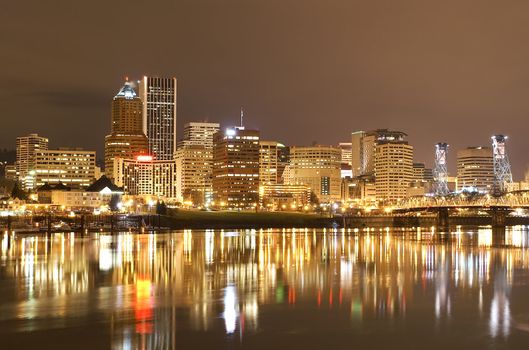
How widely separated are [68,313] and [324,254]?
103 feet

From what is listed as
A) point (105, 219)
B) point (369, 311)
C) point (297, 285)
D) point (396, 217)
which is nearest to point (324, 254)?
point (297, 285)

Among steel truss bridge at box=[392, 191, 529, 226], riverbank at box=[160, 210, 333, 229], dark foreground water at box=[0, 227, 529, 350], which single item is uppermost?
steel truss bridge at box=[392, 191, 529, 226]

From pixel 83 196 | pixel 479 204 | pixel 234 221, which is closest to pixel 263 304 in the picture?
pixel 479 204

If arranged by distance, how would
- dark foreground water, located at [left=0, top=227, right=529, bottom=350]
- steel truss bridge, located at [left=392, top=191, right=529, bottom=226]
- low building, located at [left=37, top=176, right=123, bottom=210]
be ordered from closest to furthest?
dark foreground water, located at [left=0, top=227, right=529, bottom=350] < steel truss bridge, located at [left=392, top=191, right=529, bottom=226] < low building, located at [left=37, top=176, right=123, bottom=210]

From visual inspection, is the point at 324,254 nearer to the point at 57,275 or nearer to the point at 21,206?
the point at 57,275

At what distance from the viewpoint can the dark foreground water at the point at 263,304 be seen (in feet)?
68.7

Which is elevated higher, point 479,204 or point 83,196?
point 83,196

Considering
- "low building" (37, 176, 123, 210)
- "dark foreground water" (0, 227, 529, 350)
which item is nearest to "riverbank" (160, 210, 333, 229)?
"low building" (37, 176, 123, 210)

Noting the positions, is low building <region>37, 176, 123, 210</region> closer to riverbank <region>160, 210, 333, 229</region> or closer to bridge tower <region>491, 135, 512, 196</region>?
riverbank <region>160, 210, 333, 229</region>

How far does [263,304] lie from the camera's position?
27.1 meters

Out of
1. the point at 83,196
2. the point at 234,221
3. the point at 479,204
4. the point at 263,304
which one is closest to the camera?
the point at 263,304

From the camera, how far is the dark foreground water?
2094 centimetres

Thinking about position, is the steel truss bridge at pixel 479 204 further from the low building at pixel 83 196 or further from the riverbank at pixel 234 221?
the low building at pixel 83 196

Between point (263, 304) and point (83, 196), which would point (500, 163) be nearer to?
point (83, 196)
